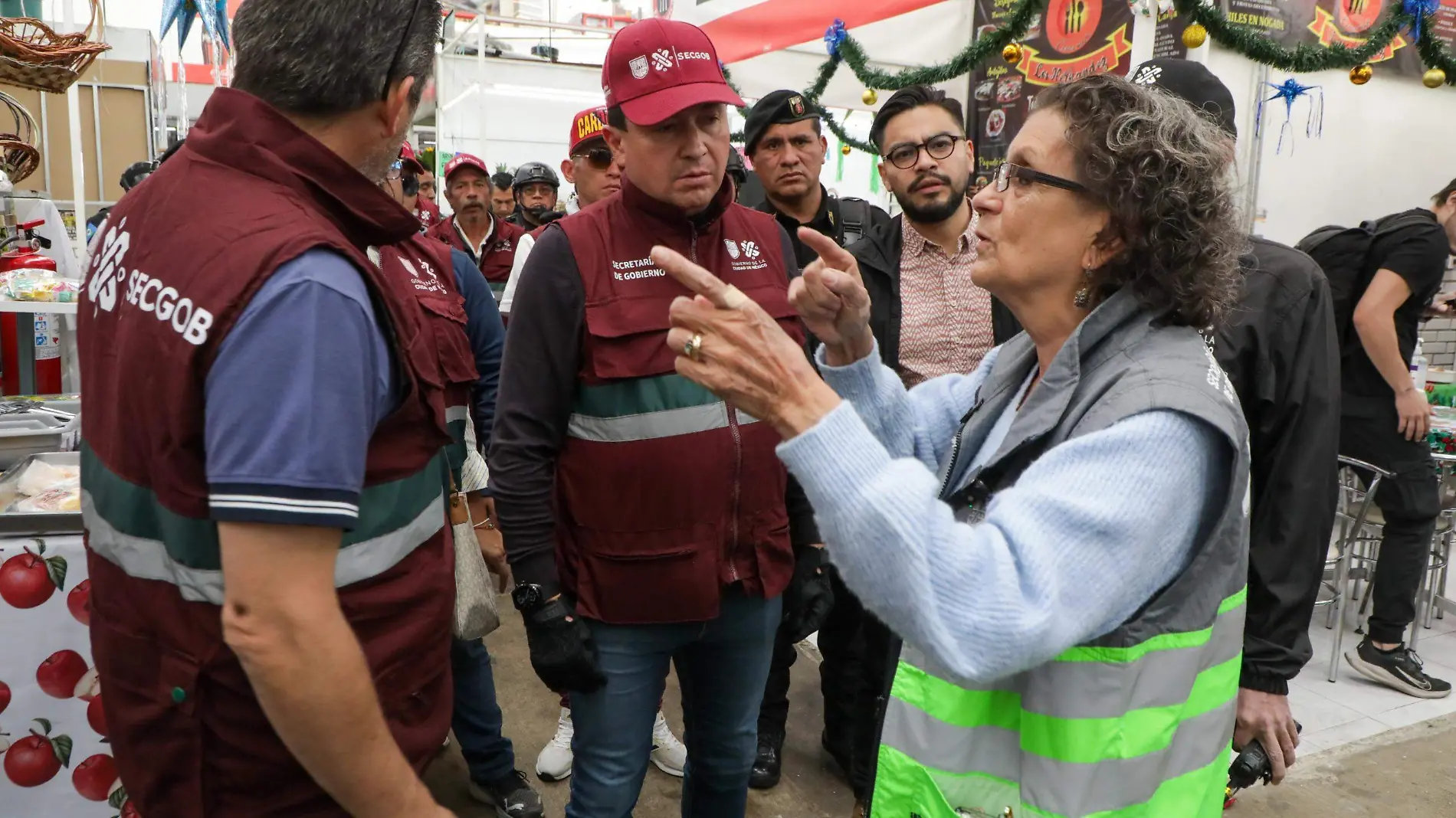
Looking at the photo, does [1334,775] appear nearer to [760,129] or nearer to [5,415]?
[760,129]

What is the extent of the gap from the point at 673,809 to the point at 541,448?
60.6 inches

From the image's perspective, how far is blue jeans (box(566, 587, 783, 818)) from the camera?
74.8 inches

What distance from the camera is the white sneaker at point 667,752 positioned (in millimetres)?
3074

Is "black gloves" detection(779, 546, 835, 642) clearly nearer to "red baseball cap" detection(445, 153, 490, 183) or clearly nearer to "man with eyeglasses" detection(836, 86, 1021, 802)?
"man with eyeglasses" detection(836, 86, 1021, 802)

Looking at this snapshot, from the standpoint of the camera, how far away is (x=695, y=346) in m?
1.11

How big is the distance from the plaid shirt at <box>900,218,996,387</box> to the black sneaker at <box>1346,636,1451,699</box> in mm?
2538

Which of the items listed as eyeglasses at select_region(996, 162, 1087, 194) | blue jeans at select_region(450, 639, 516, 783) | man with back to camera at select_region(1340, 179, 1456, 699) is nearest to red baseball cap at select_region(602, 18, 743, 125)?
eyeglasses at select_region(996, 162, 1087, 194)

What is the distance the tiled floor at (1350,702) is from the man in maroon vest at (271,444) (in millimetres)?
3418

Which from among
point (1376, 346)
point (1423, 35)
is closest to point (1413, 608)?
point (1376, 346)

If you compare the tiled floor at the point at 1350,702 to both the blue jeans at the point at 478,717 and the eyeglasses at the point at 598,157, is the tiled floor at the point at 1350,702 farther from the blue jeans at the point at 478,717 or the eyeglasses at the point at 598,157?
the eyeglasses at the point at 598,157

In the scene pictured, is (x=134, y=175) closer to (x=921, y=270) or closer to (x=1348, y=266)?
(x=921, y=270)

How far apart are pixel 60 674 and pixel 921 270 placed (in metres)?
2.36

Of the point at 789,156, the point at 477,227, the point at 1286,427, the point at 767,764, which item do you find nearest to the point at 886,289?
the point at 789,156

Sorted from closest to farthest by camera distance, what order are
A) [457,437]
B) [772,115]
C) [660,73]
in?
1. [660,73]
2. [457,437]
3. [772,115]
